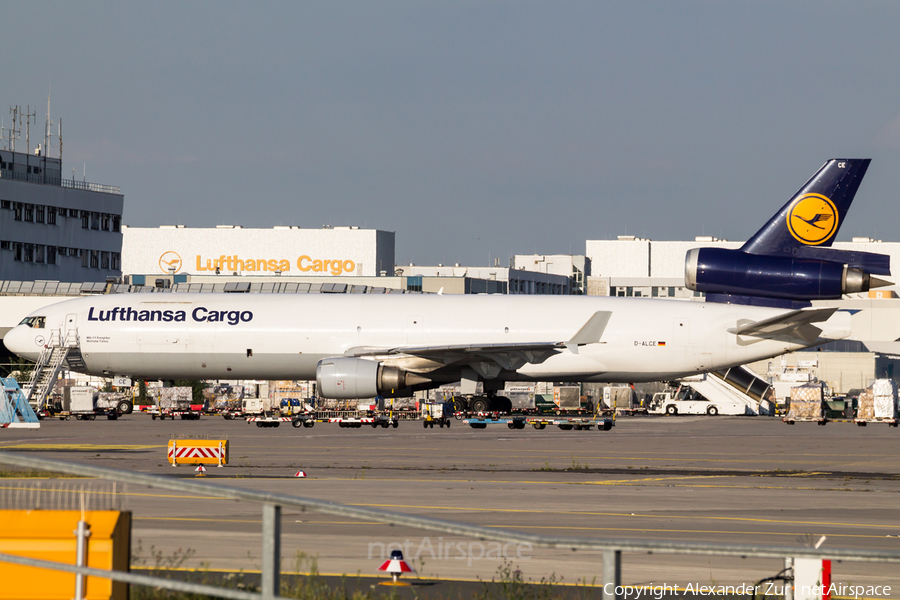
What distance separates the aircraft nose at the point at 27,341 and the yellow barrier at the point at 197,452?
2846 cm

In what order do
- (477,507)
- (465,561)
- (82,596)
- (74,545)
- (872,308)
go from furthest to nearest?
(872,308) → (477,507) → (465,561) → (74,545) → (82,596)

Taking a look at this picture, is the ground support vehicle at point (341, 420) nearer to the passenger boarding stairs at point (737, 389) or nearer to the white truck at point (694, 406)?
the white truck at point (694, 406)

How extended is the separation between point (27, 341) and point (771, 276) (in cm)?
3491

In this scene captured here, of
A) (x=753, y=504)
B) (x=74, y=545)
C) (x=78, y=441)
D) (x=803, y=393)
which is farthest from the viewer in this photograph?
(x=803, y=393)

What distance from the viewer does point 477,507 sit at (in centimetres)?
1814

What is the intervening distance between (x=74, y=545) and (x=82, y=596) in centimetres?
61

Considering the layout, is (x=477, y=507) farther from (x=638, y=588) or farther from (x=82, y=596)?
(x=82, y=596)

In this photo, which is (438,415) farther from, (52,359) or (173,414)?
(52,359)

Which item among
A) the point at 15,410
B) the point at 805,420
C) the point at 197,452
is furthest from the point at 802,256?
the point at 15,410

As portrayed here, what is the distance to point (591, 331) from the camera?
45875 millimetres

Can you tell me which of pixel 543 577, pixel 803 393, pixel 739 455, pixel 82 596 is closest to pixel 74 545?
pixel 82 596

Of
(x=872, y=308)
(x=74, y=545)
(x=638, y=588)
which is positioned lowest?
(x=638, y=588)

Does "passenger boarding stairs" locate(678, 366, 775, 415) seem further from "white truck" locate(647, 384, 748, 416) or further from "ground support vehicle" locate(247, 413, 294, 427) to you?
"ground support vehicle" locate(247, 413, 294, 427)

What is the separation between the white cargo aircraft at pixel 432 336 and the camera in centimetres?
4697
